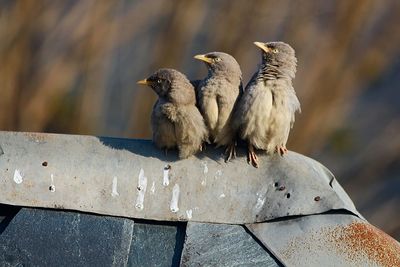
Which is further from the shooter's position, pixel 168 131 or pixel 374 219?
pixel 374 219

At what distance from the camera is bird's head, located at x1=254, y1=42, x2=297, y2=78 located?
18.7ft

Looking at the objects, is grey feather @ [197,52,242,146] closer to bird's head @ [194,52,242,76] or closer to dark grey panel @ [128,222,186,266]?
bird's head @ [194,52,242,76]

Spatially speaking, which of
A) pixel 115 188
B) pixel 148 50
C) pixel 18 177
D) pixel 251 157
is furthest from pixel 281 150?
pixel 148 50

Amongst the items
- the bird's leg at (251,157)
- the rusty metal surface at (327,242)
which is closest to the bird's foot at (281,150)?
the bird's leg at (251,157)

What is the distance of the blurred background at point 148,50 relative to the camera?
10500 millimetres

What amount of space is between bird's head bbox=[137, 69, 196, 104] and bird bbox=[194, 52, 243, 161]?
54 millimetres

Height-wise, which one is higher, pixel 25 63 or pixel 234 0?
pixel 234 0

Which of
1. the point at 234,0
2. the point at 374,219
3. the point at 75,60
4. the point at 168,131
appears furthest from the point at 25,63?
the point at 168,131

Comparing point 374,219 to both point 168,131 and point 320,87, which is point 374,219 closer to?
point 320,87

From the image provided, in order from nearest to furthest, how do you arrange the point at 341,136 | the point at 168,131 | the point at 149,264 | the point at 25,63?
1. the point at 149,264
2. the point at 168,131
3. the point at 25,63
4. the point at 341,136

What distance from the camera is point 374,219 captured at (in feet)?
36.8

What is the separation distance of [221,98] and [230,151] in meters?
0.25

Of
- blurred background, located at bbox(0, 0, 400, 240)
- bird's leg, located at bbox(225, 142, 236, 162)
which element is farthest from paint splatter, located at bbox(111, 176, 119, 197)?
blurred background, located at bbox(0, 0, 400, 240)

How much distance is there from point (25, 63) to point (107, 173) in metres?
5.56
